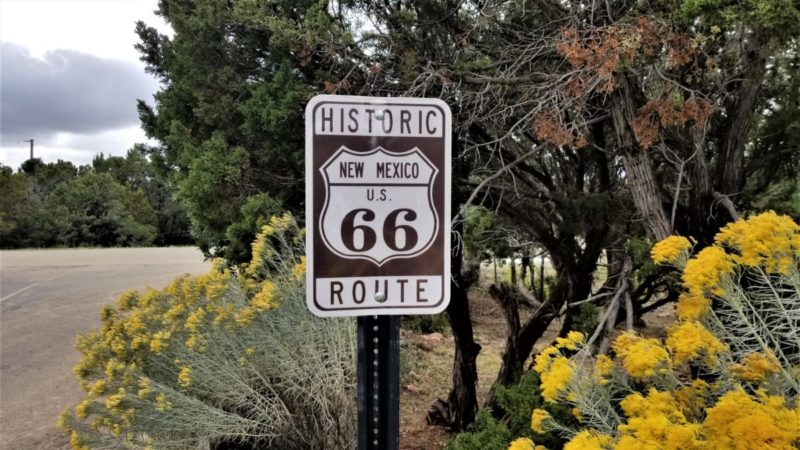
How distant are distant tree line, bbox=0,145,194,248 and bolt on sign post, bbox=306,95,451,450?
2502 cm

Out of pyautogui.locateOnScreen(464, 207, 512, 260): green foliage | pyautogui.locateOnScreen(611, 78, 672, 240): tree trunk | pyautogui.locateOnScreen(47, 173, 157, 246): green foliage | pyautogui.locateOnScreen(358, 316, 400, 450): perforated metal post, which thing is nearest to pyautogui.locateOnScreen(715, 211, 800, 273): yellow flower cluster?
pyautogui.locateOnScreen(358, 316, 400, 450): perforated metal post

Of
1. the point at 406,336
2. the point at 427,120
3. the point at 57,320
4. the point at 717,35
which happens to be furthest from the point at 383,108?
the point at 57,320

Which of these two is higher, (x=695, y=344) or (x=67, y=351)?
(x=695, y=344)

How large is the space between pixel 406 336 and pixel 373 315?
686 centimetres

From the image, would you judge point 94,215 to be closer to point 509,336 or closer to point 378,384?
point 509,336

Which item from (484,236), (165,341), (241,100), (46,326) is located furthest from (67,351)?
(484,236)

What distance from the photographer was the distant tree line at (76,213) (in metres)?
28.4

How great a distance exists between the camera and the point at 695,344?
1.98 m

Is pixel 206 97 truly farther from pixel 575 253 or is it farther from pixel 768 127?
pixel 768 127

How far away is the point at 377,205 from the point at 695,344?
1.22 meters

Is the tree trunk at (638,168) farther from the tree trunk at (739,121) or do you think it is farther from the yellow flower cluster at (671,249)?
the yellow flower cluster at (671,249)

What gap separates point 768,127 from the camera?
484 centimetres

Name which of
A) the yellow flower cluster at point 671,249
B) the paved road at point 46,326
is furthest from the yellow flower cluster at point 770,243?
the paved road at point 46,326

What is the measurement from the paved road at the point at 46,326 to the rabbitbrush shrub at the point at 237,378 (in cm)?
178
